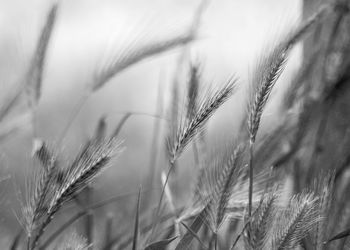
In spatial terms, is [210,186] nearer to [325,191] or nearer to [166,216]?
[325,191]

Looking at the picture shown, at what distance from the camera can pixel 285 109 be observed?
129 centimetres

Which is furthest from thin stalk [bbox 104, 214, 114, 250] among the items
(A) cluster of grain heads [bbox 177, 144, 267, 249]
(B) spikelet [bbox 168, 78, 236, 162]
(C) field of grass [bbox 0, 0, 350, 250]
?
(B) spikelet [bbox 168, 78, 236, 162]

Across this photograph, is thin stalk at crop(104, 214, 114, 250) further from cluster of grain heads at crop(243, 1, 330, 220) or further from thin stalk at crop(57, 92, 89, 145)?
cluster of grain heads at crop(243, 1, 330, 220)

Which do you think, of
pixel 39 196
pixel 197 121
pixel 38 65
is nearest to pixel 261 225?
pixel 197 121

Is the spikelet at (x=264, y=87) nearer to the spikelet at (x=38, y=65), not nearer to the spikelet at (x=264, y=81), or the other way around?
the spikelet at (x=264, y=81)

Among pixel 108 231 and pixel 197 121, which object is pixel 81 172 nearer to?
pixel 197 121

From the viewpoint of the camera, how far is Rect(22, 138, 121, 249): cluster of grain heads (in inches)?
32.1

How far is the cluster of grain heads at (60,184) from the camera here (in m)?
0.81

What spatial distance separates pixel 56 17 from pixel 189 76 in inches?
13.4

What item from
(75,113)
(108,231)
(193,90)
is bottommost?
(108,231)

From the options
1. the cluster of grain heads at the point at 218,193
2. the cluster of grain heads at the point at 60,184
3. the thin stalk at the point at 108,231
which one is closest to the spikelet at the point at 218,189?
the cluster of grain heads at the point at 218,193

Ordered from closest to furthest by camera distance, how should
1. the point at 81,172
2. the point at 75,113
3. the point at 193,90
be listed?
the point at 81,172 → the point at 193,90 → the point at 75,113

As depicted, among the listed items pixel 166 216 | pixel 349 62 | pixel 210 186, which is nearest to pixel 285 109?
pixel 349 62

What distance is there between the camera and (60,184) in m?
0.83
